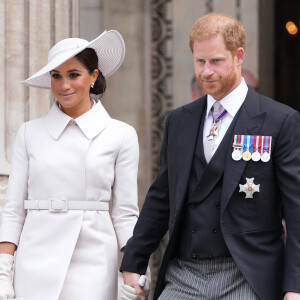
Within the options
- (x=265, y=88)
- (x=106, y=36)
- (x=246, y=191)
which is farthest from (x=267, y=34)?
(x=246, y=191)

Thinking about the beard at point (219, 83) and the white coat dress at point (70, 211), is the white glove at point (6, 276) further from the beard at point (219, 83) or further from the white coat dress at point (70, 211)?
the beard at point (219, 83)

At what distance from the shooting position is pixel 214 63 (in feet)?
15.8

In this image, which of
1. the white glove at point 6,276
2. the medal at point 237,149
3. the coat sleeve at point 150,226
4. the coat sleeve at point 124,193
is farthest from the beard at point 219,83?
the white glove at point 6,276

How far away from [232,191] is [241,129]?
0.29 metres

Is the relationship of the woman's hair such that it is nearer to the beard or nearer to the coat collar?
the coat collar

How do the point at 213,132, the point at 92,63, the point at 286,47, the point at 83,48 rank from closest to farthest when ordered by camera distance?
the point at 213,132 < the point at 83,48 < the point at 92,63 < the point at 286,47

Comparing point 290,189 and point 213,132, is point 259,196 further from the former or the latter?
point 213,132

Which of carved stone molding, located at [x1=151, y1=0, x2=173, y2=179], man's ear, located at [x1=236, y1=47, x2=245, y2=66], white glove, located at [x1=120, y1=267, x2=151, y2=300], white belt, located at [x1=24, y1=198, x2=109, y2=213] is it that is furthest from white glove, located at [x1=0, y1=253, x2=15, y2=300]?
carved stone molding, located at [x1=151, y1=0, x2=173, y2=179]

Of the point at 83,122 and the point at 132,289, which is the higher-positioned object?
the point at 83,122

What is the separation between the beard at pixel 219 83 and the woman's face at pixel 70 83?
0.76 meters

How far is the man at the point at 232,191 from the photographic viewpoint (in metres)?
4.76

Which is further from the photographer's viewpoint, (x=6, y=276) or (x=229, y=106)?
(x=6, y=276)

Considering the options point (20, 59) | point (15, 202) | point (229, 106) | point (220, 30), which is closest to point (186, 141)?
point (229, 106)

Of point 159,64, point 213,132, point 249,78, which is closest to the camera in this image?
point 213,132
